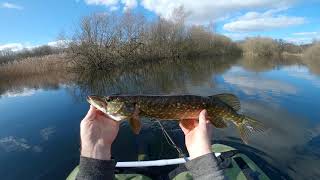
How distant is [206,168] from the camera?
6.83 feet

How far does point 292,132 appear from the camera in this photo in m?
10.2

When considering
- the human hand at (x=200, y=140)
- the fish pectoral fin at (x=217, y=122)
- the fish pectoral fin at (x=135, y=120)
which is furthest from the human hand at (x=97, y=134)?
the fish pectoral fin at (x=217, y=122)

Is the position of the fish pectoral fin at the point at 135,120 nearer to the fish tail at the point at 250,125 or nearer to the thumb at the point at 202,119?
the thumb at the point at 202,119

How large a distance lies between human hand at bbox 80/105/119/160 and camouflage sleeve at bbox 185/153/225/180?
0.67m

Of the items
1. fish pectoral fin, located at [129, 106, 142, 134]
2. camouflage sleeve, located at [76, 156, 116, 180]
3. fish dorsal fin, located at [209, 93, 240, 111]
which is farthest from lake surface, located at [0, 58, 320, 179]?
camouflage sleeve, located at [76, 156, 116, 180]

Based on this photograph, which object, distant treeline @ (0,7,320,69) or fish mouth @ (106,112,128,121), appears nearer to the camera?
fish mouth @ (106,112,128,121)

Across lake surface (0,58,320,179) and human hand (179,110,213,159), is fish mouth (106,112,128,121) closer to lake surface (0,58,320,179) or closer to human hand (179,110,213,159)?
human hand (179,110,213,159)

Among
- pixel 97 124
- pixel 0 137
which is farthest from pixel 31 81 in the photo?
pixel 97 124

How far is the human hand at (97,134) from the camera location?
238 centimetres

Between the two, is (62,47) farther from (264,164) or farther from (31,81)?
(264,164)

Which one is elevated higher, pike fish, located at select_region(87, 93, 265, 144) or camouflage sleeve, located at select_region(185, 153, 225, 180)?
pike fish, located at select_region(87, 93, 265, 144)

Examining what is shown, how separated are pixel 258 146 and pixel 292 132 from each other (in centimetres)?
193

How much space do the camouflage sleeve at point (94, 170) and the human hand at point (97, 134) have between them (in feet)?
0.12

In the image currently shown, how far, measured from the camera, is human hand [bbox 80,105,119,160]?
238 centimetres
